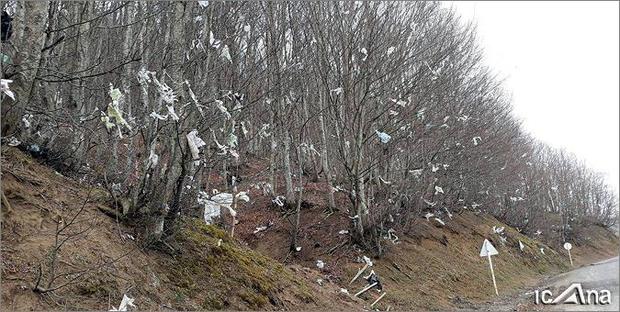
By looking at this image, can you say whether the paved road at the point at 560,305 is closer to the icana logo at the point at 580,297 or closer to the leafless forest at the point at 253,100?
the icana logo at the point at 580,297

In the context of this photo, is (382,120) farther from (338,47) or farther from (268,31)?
(268,31)

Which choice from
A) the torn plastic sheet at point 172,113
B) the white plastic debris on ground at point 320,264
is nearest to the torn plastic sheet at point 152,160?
the torn plastic sheet at point 172,113

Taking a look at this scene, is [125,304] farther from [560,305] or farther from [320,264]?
[560,305]

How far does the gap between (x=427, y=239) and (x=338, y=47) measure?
658cm

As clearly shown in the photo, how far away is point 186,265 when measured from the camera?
5109mm

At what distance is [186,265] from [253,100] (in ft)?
11.6

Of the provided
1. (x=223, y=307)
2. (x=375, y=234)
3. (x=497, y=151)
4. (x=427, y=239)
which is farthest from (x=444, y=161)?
(x=223, y=307)

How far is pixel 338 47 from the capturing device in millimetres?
10555

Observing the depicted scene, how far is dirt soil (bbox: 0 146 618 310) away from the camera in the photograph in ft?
12.3

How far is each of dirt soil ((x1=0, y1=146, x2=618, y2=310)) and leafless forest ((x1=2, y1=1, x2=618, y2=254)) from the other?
38 centimetres

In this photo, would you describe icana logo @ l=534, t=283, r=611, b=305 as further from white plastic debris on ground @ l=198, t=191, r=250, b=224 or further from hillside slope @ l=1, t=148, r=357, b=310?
white plastic debris on ground @ l=198, t=191, r=250, b=224

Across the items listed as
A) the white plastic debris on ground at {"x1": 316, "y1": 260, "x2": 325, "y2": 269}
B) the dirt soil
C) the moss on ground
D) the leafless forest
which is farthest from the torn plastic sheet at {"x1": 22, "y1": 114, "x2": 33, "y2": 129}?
the white plastic debris on ground at {"x1": 316, "y1": 260, "x2": 325, "y2": 269}

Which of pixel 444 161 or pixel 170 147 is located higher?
pixel 444 161

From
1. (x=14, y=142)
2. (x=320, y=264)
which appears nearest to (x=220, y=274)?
(x=14, y=142)
